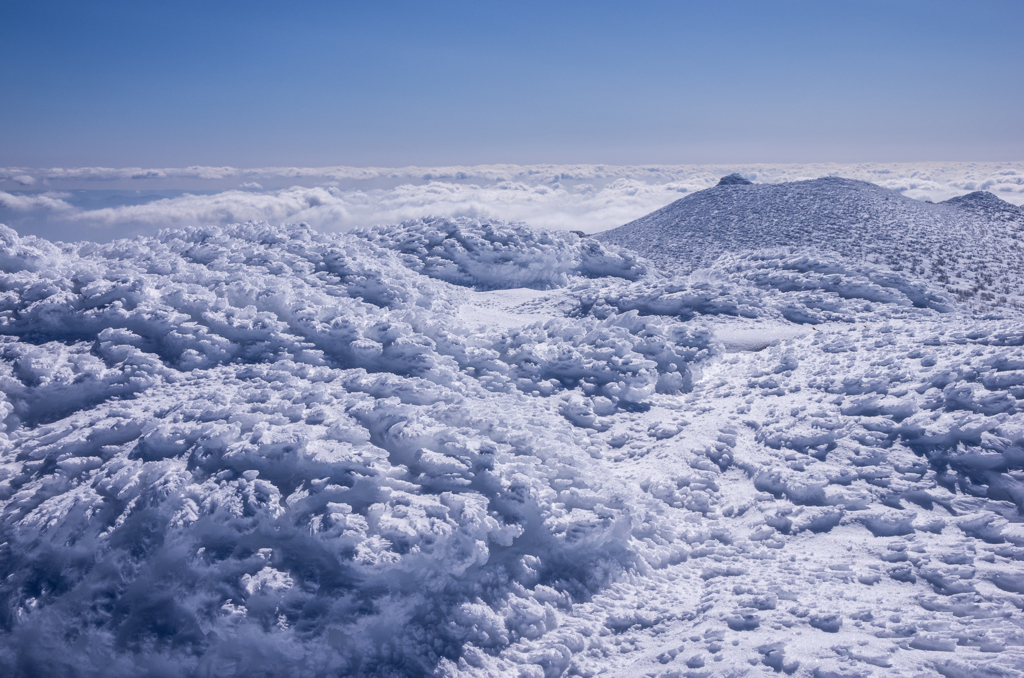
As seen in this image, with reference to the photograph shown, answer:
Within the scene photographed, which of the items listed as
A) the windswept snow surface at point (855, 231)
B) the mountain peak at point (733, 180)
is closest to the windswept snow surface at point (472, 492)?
the windswept snow surface at point (855, 231)

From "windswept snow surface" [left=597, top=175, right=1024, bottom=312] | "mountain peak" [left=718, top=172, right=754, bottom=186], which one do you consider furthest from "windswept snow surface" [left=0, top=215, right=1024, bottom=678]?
"mountain peak" [left=718, top=172, right=754, bottom=186]

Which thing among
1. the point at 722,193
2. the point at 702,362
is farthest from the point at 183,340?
the point at 722,193

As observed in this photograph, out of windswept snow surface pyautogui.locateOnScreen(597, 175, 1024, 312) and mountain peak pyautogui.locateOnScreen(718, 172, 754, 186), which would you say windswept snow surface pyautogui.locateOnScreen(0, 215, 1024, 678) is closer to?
windswept snow surface pyautogui.locateOnScreen(597, 175, 1024, 312)

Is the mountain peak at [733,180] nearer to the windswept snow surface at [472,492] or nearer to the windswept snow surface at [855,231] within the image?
the windswept snow surface at [855,231]

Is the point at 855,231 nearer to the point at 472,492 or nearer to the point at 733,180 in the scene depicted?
the point at 733,180

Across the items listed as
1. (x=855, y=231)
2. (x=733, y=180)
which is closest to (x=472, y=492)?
(x=855, y=231)

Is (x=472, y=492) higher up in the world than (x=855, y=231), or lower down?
lower down
